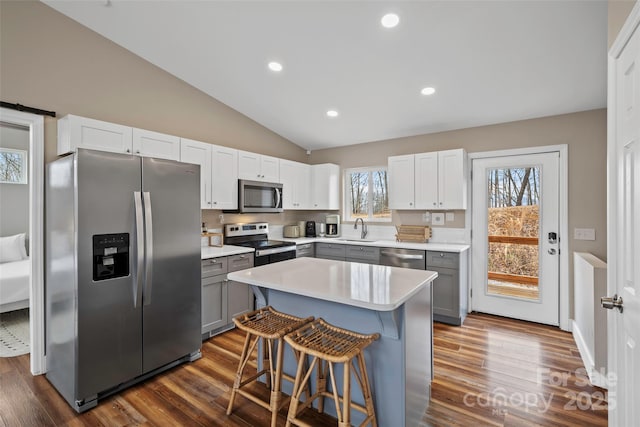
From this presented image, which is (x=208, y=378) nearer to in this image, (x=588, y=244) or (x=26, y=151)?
(x=588, y=244)

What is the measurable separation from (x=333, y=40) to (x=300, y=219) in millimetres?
3200

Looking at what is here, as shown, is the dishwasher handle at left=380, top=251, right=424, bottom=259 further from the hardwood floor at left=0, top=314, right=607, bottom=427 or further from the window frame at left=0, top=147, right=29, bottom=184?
the window frame at left=0, top=147, right=29, bottom=184

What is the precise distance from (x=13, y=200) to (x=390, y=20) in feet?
18.6

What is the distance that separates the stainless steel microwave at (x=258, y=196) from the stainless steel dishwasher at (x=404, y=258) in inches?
63.1

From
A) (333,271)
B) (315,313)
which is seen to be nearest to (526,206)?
(333,271)

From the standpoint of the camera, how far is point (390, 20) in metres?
2.30

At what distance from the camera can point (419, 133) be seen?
4.24 meters

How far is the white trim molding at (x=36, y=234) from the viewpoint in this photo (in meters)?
2.46

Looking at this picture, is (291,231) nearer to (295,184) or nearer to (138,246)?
(295,184)

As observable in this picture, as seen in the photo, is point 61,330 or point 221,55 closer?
point 61,330

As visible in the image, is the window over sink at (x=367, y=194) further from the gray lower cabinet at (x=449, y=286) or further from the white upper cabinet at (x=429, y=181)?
the gray lower cabinet at (x=449, y=286)

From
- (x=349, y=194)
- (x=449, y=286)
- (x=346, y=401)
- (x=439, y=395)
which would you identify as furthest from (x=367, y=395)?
(x=349, y=194)

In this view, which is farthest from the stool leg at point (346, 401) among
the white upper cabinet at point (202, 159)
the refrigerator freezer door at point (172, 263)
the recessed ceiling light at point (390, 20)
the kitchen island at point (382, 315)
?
the white upper cabinet at point (202, 159)

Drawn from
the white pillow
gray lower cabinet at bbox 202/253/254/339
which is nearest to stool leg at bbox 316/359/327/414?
gray lower cabinet at bbox 202/253/254/339
